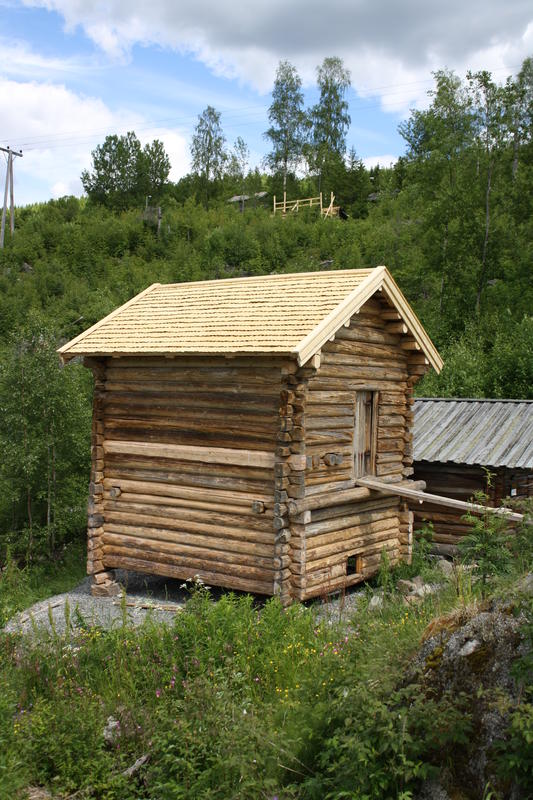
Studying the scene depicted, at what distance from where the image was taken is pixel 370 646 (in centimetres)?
649

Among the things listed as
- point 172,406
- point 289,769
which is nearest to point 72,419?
point 172,406

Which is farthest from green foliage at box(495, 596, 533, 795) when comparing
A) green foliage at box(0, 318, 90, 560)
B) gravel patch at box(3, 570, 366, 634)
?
green foliage at box(0, 318, 90, 560)

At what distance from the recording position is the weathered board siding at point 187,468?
39.1ft

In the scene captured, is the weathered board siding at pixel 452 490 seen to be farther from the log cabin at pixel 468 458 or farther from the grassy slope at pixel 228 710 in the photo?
the grassy slope at pixel 228 710

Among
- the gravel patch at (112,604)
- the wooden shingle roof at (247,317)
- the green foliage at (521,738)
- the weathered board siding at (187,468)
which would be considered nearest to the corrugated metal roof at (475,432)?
the wooden shingle roof at (247,317)

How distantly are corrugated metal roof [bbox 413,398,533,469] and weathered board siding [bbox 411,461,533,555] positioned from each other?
43cm

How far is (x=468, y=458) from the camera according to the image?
638 inches

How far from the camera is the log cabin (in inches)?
637

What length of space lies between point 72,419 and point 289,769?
44.8 ft

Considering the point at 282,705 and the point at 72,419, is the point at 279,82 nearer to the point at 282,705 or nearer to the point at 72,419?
the point at 72,419

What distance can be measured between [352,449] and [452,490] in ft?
16.2

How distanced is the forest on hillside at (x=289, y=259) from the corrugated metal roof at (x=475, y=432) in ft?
21.2

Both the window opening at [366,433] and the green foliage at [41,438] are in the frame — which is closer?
the window opening at [366,433]

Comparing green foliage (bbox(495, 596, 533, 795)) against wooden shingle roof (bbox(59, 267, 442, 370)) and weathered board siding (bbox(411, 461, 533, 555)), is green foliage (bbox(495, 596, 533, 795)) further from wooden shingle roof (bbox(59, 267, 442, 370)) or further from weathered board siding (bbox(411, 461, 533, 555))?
weathered board siding (bbox(411, 461, 533, 555))
